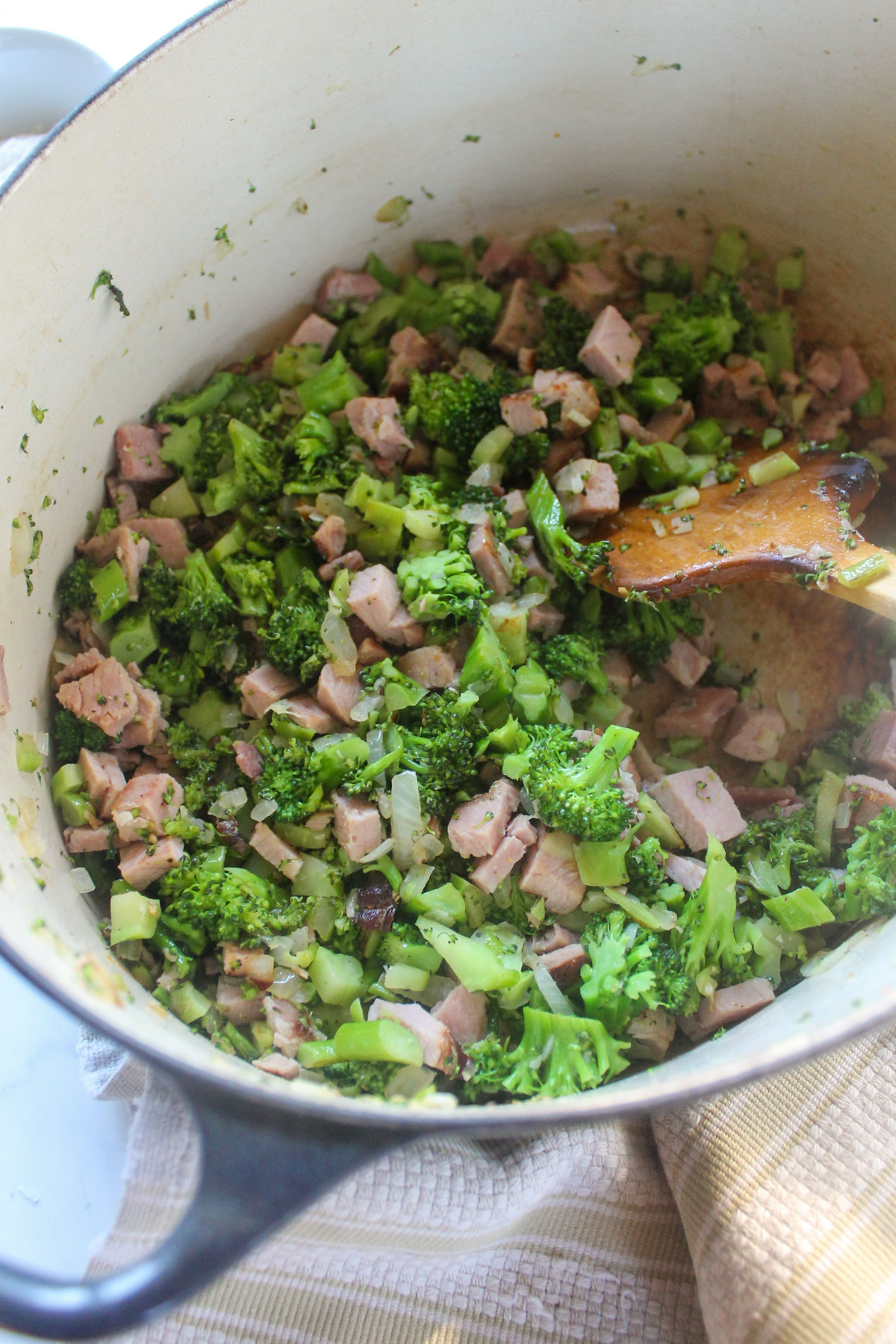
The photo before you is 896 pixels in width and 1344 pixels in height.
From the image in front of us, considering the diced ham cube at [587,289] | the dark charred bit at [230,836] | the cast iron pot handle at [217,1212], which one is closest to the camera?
the cast iron pot handle at [217,1212]

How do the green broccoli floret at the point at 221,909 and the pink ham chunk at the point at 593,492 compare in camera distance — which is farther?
the pink ham chunk at the point at 593,492

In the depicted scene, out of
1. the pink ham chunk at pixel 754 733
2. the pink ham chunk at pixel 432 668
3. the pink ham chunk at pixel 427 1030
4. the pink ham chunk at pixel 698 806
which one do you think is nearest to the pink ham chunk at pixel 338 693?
the pink ham chunk at pixel 432 668

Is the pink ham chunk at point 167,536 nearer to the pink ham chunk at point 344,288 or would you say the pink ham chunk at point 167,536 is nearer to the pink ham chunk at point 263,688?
the pink ham chunk at point 263,688

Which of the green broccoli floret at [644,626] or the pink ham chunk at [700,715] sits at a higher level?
the green broccoli floret at [644,626]

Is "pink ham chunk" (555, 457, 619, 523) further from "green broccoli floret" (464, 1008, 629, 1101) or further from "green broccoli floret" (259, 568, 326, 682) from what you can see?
"green broccoli floret" (464, 1008, 629, 1101)

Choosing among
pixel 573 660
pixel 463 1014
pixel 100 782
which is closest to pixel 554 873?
pixel 463 1014

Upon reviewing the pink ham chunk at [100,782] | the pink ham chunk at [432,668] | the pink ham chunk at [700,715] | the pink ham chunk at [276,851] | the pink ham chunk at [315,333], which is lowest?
the pink ham chunk at [700,715]

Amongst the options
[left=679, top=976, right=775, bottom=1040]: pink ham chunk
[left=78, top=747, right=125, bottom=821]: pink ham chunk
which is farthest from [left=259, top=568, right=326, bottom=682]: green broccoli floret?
[left=679, top=976, right=775, bottom=1040]: pink ham chunk

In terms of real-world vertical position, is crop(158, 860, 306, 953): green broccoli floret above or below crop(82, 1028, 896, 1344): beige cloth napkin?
above
